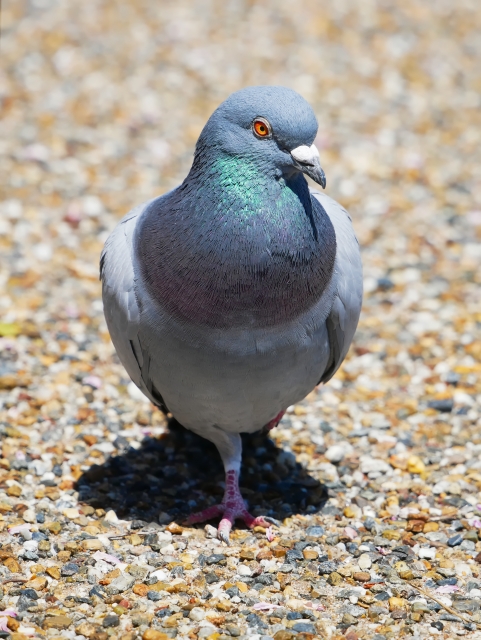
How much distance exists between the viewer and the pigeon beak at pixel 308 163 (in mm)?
3979

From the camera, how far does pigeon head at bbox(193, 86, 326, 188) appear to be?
402cm

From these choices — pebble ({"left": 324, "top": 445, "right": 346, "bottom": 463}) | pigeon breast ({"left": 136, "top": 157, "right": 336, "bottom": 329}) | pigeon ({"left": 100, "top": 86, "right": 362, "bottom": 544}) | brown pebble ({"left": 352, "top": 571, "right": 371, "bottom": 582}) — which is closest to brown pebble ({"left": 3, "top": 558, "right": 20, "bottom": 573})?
pigeon ({"left": 100, "top": 86, "right": 362, "bottom": 544})

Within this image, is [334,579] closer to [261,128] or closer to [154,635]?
[154,635]

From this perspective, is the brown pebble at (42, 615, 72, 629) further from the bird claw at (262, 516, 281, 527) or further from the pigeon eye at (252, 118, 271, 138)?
the pigeon eye at (252, 118, 271, 138)

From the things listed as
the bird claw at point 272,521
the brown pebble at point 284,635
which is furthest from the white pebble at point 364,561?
the brown pebble at point 284,635

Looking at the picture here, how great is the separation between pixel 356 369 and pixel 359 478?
1.31m

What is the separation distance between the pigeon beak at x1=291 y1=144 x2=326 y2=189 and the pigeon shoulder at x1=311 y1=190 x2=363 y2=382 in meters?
0.67

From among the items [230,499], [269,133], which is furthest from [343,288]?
[230,499]

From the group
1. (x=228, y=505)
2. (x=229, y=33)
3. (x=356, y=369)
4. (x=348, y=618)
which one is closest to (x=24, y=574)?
(x=228, y=505)

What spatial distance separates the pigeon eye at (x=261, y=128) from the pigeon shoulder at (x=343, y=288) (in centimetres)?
70

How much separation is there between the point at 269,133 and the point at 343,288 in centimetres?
97

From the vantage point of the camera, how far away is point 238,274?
407cm

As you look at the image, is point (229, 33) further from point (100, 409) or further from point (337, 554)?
point (337, 554)

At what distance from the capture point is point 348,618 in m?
4.14
